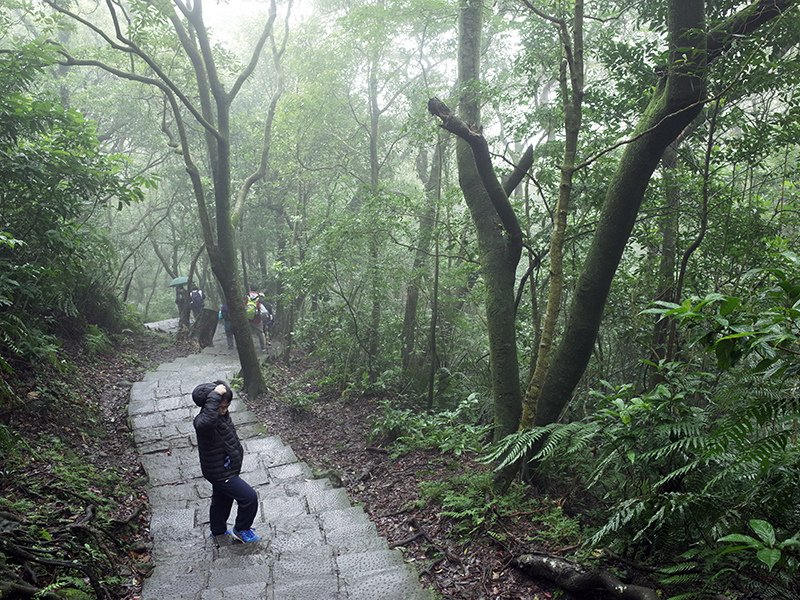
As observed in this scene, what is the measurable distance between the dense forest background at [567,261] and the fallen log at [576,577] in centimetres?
17

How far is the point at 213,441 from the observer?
440 centimetres

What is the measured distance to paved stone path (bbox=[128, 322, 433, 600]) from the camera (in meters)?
3.54

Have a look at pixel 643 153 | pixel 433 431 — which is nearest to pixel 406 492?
pixel 433 431

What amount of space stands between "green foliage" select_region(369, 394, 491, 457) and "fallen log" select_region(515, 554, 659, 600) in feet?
6.59

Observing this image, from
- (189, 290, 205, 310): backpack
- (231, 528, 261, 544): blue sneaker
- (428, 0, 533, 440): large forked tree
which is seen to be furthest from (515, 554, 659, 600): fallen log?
(189, 290, 205, 310): backpack

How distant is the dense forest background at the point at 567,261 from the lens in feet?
8.83

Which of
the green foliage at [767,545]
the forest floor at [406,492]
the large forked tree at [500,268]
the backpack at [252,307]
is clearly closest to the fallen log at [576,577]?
the forest floor at [406,492]

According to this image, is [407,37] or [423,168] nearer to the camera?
[407,37]

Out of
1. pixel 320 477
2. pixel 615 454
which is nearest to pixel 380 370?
pixel 320 477

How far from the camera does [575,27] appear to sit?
4000mm

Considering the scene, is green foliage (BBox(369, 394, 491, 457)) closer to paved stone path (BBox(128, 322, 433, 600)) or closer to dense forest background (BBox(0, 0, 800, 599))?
dense forest background (BBox(0, 0, 800, 599))

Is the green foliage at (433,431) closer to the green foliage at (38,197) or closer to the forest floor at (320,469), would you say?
the forest floor at (320,469)

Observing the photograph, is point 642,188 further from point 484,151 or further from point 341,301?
point 341,301

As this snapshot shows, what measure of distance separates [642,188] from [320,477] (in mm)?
4665
